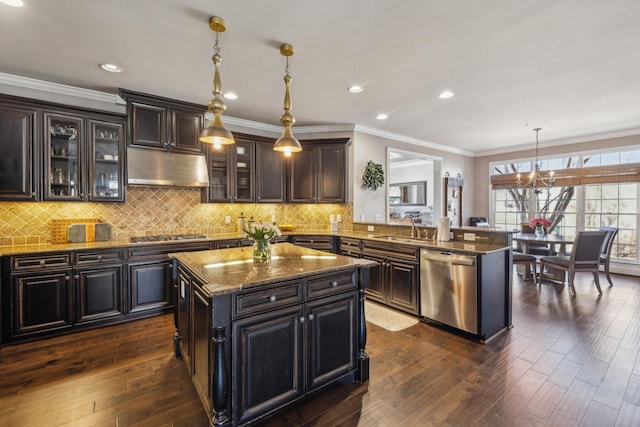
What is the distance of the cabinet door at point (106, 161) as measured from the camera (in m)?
3.50

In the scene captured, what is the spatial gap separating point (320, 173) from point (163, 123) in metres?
2.49

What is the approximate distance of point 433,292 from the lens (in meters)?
3.34

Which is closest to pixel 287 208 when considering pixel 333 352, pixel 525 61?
pixel 333 352

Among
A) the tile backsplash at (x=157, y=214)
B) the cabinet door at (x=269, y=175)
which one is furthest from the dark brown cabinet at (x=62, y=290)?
the cabinet door at (x=269, y=175)

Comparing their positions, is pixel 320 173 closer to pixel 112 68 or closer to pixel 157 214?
pixel 157 214

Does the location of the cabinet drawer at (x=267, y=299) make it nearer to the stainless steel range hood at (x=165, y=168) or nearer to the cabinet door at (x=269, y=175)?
the stainless steel range hood at (x=165, y=168)

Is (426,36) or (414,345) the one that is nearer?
(426,36)

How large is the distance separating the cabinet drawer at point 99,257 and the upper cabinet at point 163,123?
1.38 meters

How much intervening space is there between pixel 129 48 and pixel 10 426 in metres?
3.01

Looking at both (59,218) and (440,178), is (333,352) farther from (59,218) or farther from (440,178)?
(440,178)

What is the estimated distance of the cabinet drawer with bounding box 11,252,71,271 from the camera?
113 inches

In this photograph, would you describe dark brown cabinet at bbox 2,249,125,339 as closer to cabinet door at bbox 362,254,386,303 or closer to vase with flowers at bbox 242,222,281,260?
vase with flowers at bbox 242,222,281,260

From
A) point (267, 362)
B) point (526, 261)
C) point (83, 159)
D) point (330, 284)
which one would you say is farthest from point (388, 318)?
point (83, 159)

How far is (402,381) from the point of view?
7.51ft
